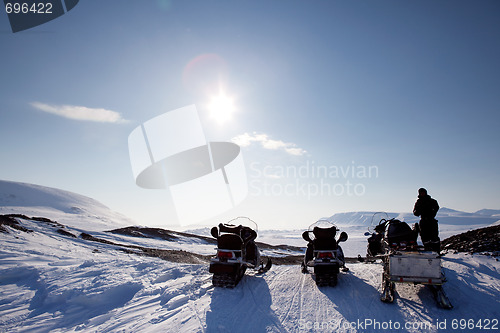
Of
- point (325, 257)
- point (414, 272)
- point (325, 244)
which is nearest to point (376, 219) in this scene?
point (325, 244)

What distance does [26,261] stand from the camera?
8.74 m

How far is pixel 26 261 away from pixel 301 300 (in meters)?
9.55

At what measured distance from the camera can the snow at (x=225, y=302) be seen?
5004 millimetres

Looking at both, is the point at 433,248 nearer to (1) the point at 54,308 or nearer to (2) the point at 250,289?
(2) the point at 250,289

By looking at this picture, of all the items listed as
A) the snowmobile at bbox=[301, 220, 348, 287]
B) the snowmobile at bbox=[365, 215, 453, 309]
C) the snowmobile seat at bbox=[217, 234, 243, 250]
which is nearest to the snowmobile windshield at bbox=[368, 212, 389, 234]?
the snowmobile at bbox=[301, 220, 348, 287]

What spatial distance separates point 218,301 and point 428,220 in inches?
298

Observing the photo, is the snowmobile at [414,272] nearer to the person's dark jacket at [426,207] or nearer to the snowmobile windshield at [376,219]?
the person's dark jacket at [426,207]

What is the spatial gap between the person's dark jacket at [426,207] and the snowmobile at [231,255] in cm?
588

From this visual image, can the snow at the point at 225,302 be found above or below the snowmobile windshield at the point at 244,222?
below

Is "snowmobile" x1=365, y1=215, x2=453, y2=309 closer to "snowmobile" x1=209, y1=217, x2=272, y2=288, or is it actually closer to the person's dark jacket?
the person's dark jacket

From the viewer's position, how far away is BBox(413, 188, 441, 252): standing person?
8.56 m

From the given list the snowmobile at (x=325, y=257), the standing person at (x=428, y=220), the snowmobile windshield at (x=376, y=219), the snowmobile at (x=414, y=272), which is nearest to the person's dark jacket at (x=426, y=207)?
the standing person at (x=428, y=220)

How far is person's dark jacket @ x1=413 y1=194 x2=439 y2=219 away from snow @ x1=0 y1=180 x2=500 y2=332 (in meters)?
1.59

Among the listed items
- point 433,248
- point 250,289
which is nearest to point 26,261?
point 250,289
